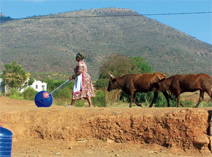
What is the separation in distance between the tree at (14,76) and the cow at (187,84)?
2766 cm

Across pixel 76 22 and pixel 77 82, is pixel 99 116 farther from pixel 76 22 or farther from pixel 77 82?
pixel 76 22

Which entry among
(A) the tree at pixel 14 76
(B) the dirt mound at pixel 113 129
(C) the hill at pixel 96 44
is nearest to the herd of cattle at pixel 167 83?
(B) the dirt mound at pixel 113 129

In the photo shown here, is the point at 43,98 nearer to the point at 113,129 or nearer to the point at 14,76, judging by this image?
the point at 113,129

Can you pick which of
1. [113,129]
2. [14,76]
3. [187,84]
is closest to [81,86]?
[113,129]

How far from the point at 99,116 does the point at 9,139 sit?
13.5ft

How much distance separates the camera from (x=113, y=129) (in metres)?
10.1

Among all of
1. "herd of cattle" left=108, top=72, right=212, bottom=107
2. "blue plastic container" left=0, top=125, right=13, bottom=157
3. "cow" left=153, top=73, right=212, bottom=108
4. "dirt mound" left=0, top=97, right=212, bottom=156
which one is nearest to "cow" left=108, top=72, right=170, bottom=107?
"herd of cattle" left=108, top=72, right=212, bottom=107

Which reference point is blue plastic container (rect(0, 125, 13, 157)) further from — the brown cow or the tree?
the tree

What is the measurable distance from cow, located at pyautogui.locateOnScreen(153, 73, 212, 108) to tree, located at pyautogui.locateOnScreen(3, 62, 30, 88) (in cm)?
2766

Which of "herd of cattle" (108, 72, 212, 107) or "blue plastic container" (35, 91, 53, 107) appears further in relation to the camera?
"herd of cattle" (108, 72, 212, 107)

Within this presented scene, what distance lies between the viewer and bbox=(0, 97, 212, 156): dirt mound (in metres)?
9.38

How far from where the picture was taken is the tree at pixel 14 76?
127 feet

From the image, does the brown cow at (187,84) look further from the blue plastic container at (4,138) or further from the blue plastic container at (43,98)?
the blue plastic container at (4,138)

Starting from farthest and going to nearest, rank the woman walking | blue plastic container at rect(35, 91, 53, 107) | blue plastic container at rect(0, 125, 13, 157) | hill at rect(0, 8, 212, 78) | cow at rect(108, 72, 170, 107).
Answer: hill at rect(0, 8, 212, 78) → cow at rect(108, 72, 170, 107) → the woman walking → blue plastic container at rect(35, 91, 53, 107) → blue plastic container at rect(0, 125, 13, 157)
